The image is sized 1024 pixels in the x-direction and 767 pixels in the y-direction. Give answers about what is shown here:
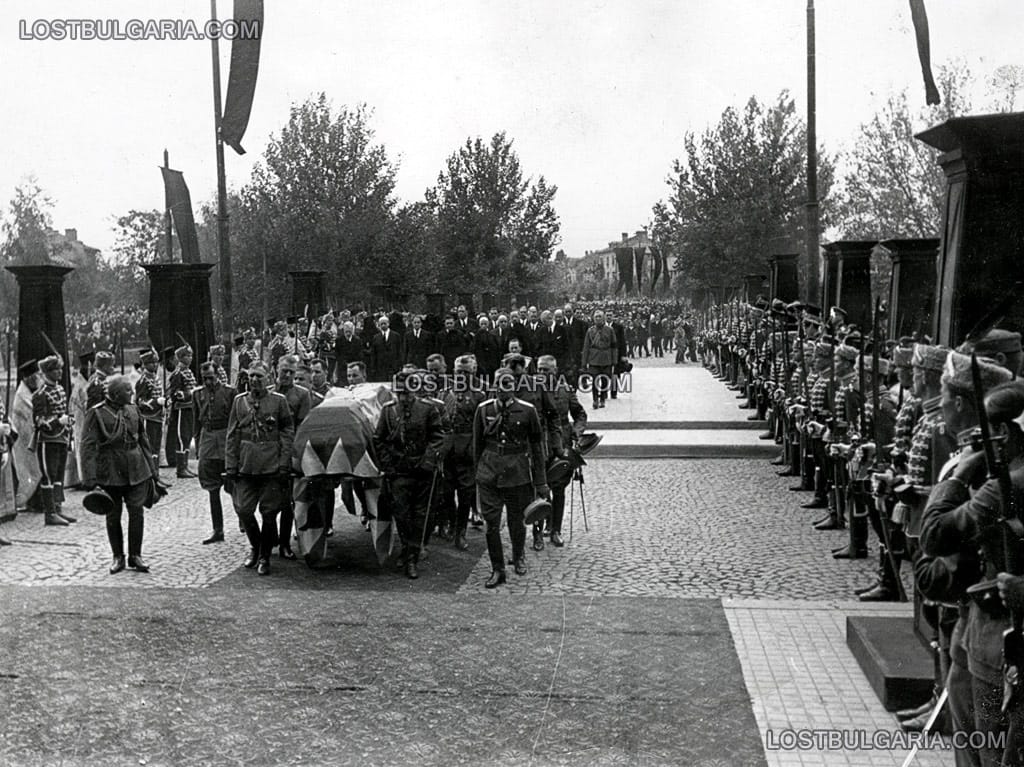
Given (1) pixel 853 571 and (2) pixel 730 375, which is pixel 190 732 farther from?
(2) pixel 730 375

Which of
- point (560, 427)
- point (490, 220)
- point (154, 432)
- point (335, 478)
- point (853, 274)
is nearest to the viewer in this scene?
point (335, 478)

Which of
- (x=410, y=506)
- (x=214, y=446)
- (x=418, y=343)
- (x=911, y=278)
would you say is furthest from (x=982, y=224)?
(x=418, y=343)

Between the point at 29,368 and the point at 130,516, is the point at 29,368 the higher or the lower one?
the higher one

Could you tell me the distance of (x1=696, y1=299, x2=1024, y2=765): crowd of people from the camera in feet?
11.6

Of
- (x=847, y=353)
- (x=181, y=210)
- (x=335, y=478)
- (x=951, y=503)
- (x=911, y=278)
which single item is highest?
(x=181, y=210)

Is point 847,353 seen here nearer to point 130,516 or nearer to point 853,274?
point 130,516

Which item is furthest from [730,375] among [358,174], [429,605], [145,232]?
[145,232]

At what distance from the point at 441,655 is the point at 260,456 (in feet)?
10.7

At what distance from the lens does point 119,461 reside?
28.9 ft

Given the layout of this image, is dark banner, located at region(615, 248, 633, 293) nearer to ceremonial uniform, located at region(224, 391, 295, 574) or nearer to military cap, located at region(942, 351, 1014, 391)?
ceremonial uniform, located at region(224, 391, 295, 574)

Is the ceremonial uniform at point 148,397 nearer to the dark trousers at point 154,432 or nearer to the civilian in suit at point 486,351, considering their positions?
the dark trousers at point 154,432

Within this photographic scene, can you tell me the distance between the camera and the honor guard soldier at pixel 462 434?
960 centimetres

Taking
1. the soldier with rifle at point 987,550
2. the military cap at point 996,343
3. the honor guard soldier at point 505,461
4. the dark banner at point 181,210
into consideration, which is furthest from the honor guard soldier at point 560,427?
the dark banner at point 181,210

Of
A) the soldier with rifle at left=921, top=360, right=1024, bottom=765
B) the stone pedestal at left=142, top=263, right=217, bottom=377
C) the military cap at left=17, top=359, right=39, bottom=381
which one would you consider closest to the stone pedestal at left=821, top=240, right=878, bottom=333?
the stone pedestal at left=142, top=263, right=217, bottom=377
